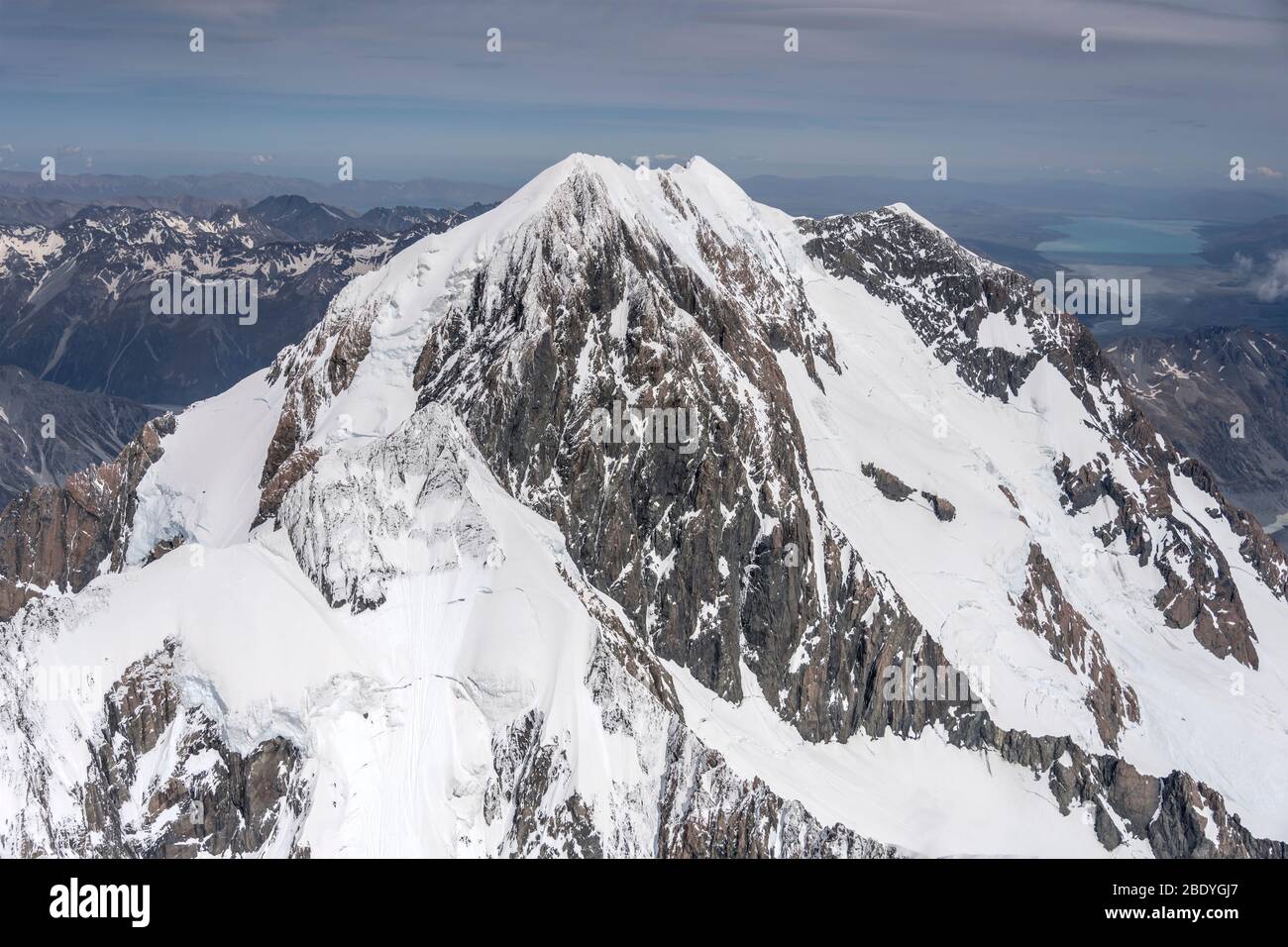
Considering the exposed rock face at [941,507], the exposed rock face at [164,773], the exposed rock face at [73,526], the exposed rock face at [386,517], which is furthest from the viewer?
the exposed rock face at [941,507]

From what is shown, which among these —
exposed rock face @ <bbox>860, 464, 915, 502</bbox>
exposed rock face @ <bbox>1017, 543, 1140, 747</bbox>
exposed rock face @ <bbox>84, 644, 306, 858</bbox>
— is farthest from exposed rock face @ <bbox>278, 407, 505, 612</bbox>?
exposed rock face @ <bbox>1017, 543, 1140, 747</bbox>

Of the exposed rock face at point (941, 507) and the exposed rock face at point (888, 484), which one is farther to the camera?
the exposed rock face at point (941, 507)

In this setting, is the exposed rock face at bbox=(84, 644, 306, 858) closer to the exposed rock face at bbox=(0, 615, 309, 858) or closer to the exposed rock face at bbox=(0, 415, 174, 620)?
the exposed rock face at bbox=(0, 615, 309, 858)

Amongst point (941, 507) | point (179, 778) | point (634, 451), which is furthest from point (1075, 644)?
point (179, 778)

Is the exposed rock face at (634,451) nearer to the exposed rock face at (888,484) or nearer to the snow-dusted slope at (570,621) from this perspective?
the snow-dusted slope at (570,621)

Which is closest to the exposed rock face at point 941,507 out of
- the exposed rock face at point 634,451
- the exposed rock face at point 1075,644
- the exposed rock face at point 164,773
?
the exposed rock face at point 1075,644

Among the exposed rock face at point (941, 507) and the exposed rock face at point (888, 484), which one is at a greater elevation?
the exposed rock face at point (888, 484)

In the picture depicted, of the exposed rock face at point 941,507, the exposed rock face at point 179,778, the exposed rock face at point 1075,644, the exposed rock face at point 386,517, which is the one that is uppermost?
the exposed rock face at point 386,517
